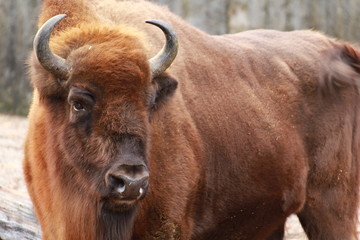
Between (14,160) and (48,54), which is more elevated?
(48,54)

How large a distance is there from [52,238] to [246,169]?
177cm

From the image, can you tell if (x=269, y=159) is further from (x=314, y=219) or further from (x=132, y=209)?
(x=132, y=209)

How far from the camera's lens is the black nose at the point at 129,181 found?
4.90 metres

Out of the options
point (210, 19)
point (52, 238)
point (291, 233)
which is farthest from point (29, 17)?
point (52, 238)

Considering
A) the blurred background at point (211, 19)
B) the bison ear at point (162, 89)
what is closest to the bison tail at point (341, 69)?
the bison ear at point (162, 89)

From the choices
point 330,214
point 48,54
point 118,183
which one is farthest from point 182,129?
point 330,214

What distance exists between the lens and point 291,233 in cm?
955

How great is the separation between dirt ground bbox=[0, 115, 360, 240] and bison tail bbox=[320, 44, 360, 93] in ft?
7.66

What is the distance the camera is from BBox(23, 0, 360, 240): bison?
523 centimetres

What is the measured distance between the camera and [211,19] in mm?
17641

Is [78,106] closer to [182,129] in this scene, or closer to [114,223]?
[114,223]

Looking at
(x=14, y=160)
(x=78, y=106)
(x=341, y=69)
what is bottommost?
(x=14, y=160)

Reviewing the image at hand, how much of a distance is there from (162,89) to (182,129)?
0.53 m

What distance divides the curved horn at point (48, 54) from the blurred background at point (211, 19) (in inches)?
488
